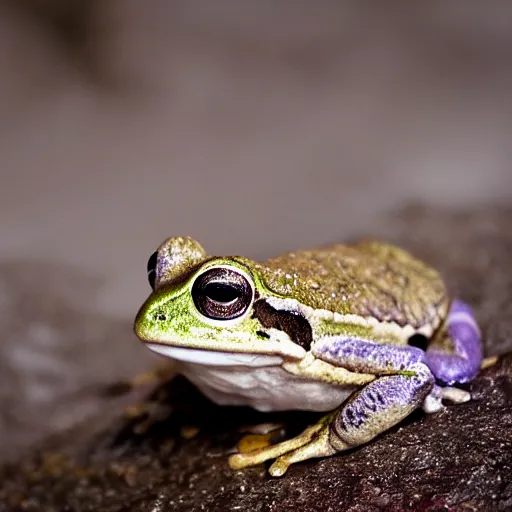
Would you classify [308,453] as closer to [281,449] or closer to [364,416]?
[281,449]

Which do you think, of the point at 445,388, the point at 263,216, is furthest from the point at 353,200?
the point at 445,388

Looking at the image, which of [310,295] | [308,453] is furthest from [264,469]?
[310,295]

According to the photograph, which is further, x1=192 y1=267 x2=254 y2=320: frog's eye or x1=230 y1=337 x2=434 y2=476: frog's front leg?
x1=230 y1=337 x2=434 y2=476: frog's front leg

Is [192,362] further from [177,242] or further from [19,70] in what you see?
[19,70]

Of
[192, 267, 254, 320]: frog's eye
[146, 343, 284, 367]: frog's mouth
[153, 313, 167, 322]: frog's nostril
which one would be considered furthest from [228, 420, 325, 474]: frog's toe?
[153, 313, 167, 322]: frog's nostril

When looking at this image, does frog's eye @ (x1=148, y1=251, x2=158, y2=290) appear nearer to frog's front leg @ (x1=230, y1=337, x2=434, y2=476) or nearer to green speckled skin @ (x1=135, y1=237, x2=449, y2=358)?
green speckled skin @ (x1=135, y1=237, x2=449, y2=358)
